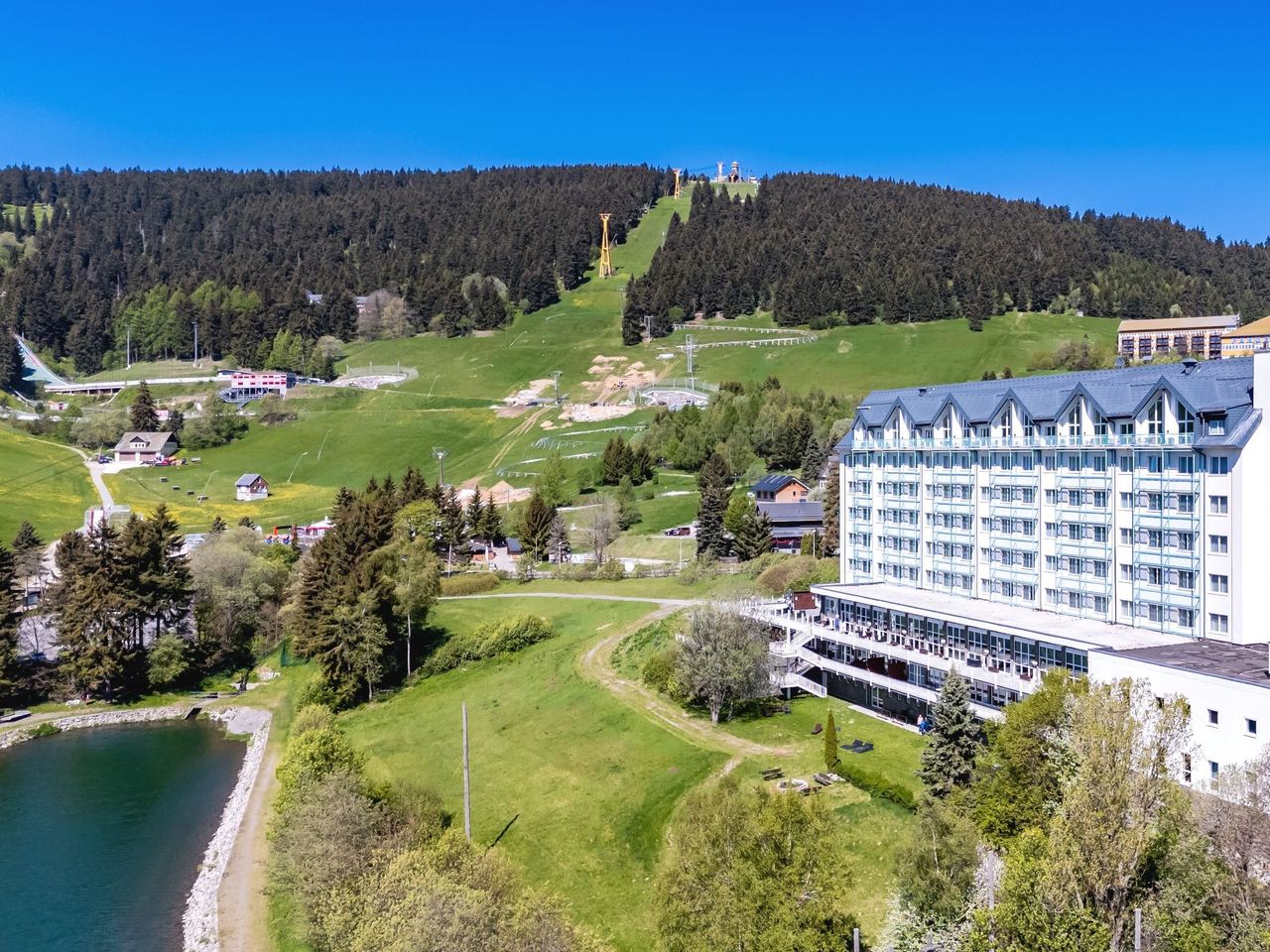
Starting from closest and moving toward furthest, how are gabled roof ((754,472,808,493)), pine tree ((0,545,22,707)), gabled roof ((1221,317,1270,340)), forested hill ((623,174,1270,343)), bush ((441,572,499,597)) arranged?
pine tree ((0,545,22,707))
bush ((441,572,499,597))
gabled roof ((754,472,808,493))
gabled roof ((1221,317,1270,340))
forested hill ((623,174,1270,343))

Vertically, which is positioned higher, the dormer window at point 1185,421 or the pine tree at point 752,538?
the dormer window at point 1185,421

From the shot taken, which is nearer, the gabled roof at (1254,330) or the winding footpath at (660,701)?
the winding footpath at (660,701)

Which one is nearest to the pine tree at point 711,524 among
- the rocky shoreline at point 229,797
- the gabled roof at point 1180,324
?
the rocky shoreline at point 229,797

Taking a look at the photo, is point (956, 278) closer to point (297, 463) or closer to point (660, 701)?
point (297, 463)

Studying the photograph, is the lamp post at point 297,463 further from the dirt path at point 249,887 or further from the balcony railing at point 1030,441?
the balcony railing at point 1030,441

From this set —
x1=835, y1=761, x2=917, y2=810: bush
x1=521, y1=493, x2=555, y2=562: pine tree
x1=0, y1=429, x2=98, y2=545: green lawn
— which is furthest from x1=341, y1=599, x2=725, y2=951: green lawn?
x1=0, y1=429, x2=98, y2=545: green lawn

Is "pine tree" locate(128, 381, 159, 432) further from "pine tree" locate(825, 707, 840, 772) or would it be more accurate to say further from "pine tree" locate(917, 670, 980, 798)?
"pine tree" locate(917, 670, 980, 798)

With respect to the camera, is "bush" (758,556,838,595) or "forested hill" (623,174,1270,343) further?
"forested hill" (623,174,1270,343)
